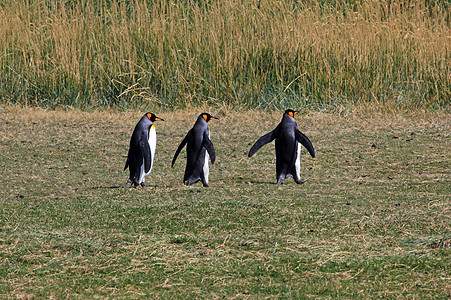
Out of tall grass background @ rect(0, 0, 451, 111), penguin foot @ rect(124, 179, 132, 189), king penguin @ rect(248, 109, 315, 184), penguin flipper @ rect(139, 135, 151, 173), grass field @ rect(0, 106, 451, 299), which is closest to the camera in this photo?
grass field @ rect(0, 106, 451, 299)

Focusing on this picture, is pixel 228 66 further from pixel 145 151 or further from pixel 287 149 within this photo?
pixel 145 151

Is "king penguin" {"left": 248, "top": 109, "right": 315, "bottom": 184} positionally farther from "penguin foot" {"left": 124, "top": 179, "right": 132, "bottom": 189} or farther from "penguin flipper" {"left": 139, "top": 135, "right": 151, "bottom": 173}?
"penguin foot" {"left": 124, "top": 179, "right": 132, "bottom": 189}

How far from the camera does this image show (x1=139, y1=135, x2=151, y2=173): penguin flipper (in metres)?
5.55

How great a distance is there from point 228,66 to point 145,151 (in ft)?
14.0

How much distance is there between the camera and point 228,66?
9617 millimetres

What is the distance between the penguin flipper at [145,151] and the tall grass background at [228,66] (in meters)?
3.98

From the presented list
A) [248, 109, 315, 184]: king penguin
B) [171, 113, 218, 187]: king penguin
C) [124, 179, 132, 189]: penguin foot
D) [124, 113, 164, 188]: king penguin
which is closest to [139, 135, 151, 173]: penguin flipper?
[124, 113, 164, 188]: king penguin

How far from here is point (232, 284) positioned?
3.05 meters

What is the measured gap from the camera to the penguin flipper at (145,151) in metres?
5.55

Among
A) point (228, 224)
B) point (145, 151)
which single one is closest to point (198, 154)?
point (145, 151)

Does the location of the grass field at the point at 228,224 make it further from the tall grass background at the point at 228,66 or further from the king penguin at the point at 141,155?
the tall grass background at the point at 228,66

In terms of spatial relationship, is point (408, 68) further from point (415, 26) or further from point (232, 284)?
point (232, 284)

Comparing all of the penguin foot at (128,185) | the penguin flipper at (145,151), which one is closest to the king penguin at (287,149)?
the penguin flipper at (145,151)

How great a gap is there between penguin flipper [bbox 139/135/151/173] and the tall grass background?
398cm
